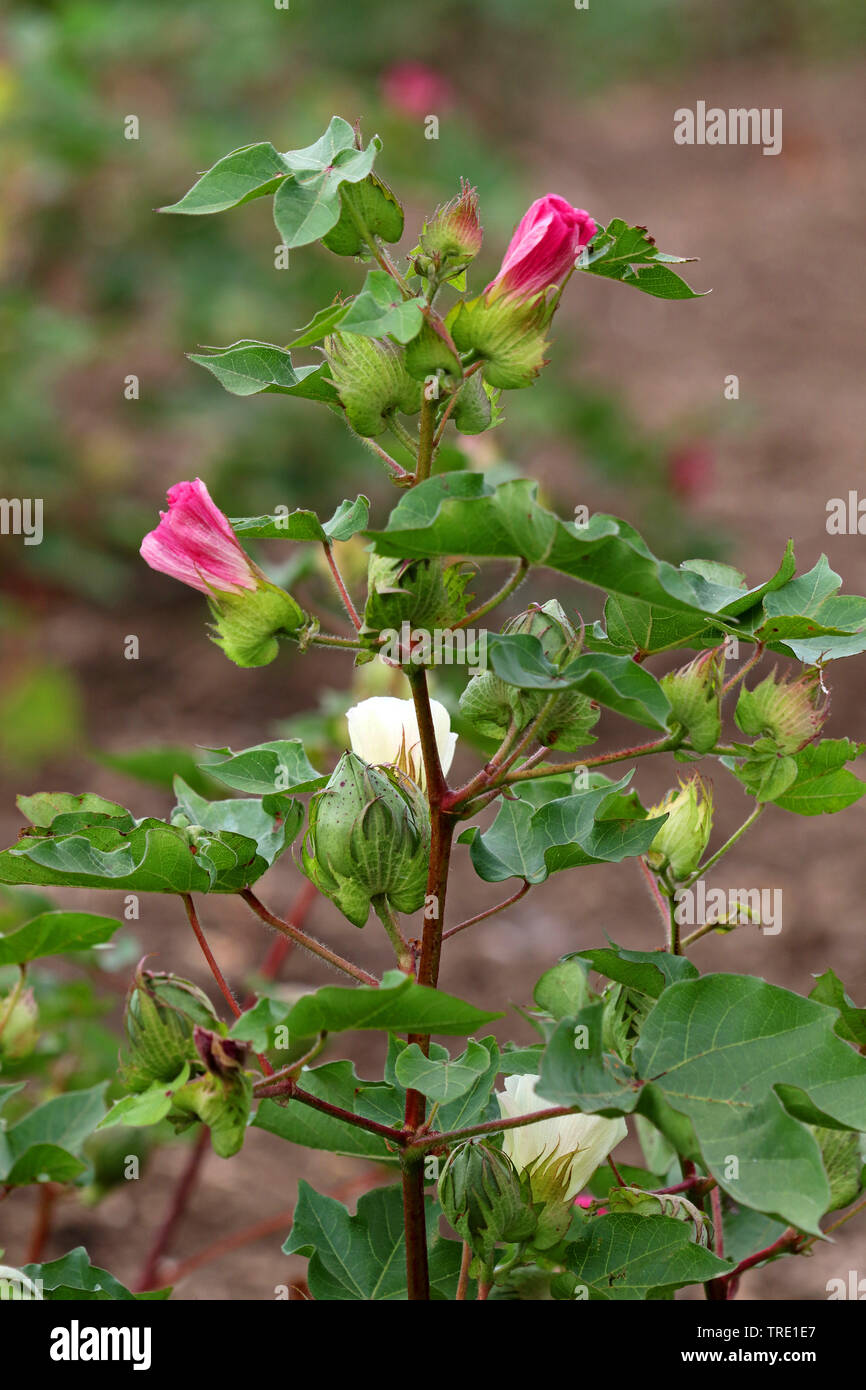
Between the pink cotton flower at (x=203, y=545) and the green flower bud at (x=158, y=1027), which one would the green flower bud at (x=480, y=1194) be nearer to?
the green flower bud at (x=158, y=1027)

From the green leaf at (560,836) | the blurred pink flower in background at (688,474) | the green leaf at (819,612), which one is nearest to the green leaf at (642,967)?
the green leaf at (560,836)

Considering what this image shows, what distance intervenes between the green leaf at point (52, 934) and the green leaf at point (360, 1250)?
16cm

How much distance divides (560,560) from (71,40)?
6.92ft

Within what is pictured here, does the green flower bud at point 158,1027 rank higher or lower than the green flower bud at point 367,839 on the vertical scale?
lower

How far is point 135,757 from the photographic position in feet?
3.38

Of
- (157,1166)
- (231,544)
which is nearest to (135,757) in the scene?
(231,544)

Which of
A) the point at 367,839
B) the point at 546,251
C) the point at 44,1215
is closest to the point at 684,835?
the point at 367,839

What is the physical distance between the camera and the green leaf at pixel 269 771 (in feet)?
2.20

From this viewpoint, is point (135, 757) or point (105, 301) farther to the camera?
point (105, 301)

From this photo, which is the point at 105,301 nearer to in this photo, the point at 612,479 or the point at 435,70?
the point at 612,479

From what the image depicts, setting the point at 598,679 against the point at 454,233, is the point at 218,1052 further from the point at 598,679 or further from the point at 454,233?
the point at 454,233

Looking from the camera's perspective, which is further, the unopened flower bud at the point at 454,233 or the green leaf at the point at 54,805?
the green leaf at the point at 54,805

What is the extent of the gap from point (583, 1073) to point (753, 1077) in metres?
0.07

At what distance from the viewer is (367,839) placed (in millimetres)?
592
